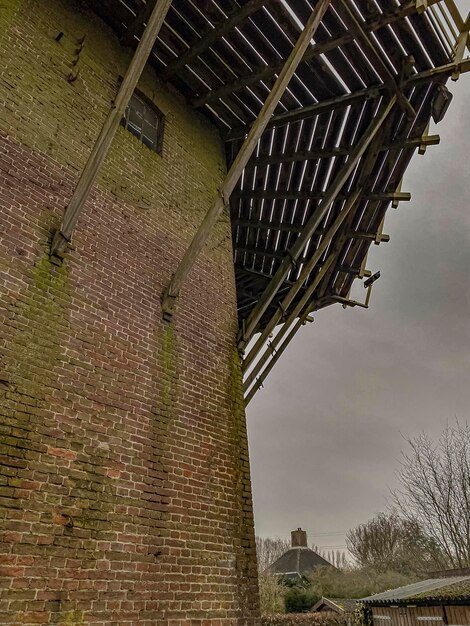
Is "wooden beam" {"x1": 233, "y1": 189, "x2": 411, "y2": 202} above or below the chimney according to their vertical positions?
above

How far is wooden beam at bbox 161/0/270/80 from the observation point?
5.93 m

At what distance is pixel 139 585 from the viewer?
3.85m

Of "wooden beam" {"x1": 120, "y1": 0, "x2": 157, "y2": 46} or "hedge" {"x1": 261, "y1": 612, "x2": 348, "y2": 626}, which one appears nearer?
"wooden beam" {"x1": 120, "y1": 0, "x2": 157, "y2": 46}

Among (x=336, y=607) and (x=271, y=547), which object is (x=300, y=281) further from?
(x=271, y=547)

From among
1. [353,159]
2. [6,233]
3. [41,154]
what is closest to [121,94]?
[41,154]

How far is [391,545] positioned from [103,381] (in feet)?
174

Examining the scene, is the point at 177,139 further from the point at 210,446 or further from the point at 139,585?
the point at 139,585

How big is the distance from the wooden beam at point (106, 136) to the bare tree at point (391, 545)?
33.3 m

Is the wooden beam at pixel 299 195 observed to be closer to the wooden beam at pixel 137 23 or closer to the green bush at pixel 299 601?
the wooden beam at pixel 137 23

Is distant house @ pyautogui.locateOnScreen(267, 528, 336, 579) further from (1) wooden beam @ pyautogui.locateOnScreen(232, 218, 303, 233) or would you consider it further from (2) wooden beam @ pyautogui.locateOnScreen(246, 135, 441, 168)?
(2) wooden beam @ pyautogui.locateOnScreen(246, 135, 441, 168)

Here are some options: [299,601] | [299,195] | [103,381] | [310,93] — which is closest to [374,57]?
[310,93]

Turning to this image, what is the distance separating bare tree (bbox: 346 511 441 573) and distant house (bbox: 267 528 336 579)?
5557 mm

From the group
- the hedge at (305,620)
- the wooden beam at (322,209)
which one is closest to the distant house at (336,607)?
the hedge at (305,620)

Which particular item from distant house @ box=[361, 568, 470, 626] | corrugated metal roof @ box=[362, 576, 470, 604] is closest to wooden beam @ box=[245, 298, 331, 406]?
distant house @ box=[361, 568, 470, 626]
